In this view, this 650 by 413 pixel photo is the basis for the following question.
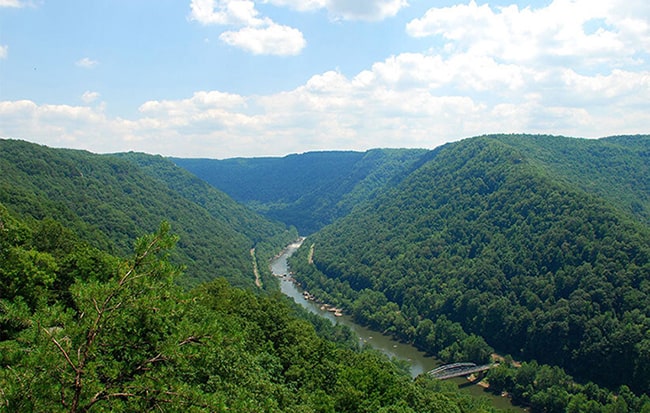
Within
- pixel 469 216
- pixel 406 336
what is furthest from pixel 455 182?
pixel 406 336

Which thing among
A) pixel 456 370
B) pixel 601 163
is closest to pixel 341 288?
pixel 456 370

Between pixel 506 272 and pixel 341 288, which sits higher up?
pixel 506 272

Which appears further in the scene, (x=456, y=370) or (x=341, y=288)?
(x=341, y=288)

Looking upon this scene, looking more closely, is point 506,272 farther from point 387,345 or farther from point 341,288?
point 341,288

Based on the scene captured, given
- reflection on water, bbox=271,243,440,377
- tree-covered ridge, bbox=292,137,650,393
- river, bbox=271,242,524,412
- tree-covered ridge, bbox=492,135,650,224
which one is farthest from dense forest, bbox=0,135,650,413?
reflection on water, bbox=271,243,440,377

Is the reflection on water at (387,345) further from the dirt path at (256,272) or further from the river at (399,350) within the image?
the dirt path at (256,272)
